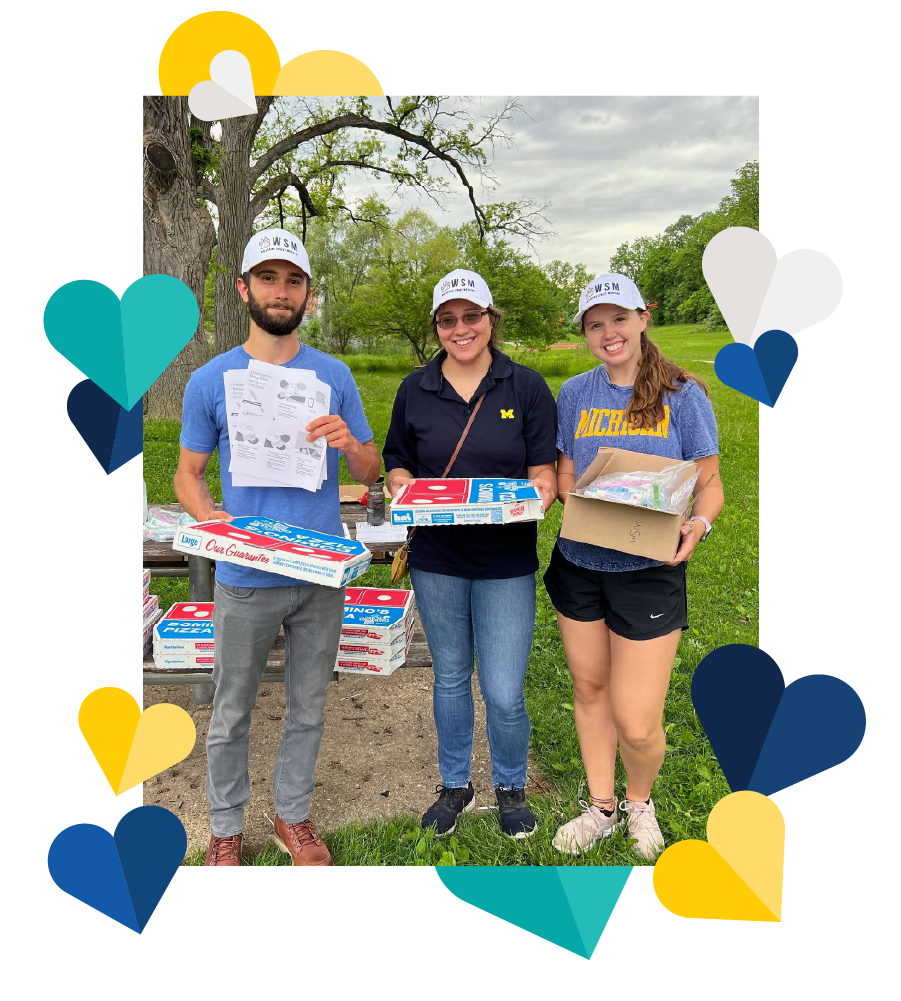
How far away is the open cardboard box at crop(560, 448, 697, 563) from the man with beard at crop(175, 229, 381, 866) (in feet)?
2.58

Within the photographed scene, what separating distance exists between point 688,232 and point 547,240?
786 millimetres

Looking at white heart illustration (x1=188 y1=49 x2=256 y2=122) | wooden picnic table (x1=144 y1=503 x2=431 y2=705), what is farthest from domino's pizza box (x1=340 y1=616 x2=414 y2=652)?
white heart illustration (x1=188 y1=49 x2=256 y2=122)

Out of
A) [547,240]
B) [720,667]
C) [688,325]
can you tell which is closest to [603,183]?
[547,240]

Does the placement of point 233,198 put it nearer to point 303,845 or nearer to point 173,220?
point 173,220

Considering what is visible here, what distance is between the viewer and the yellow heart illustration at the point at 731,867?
2.29 m

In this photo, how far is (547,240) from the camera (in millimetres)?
4117

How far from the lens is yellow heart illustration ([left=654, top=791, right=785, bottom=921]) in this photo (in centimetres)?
229

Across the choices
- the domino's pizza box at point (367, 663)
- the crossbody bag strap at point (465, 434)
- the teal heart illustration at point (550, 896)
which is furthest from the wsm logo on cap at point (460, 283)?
the teal heart illustration at point (550, 896)

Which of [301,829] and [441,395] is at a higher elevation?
[441,395]

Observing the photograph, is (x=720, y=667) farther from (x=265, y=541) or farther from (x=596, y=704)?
(x=265, y=541)

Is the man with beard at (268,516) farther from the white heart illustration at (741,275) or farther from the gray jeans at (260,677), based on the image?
the white heart illustration at (741,275)

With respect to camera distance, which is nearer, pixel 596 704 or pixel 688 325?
pixel 596 704
